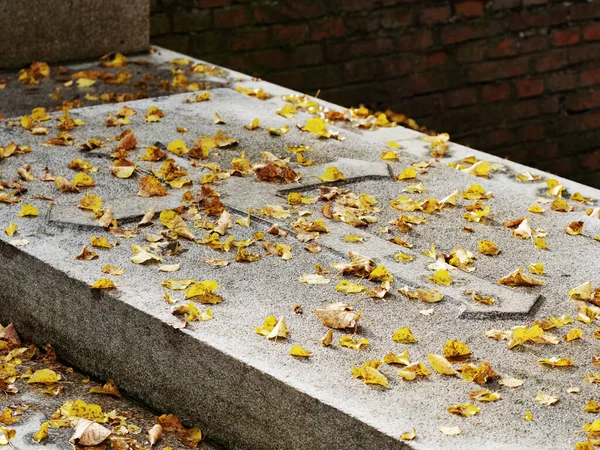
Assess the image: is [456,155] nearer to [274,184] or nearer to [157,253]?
[274,184]

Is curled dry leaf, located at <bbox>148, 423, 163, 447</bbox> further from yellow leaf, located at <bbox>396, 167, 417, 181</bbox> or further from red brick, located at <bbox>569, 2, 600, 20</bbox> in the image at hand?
red brick, located at <bbox>569, 2, 600, 20</bbox>

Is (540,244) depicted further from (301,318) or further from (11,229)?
(11,229)

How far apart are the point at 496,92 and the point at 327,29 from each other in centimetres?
103

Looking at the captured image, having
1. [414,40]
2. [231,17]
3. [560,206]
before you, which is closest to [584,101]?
[414,40]

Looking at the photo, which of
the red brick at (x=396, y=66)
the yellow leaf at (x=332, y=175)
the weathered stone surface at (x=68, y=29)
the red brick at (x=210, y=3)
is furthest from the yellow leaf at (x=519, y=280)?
the red brick at (x=396, y=66)

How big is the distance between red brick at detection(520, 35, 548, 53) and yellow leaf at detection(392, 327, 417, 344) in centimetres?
335

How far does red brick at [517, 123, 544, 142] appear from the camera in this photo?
4.89m

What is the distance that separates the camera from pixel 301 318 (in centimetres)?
181

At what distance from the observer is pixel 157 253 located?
6.73 feet

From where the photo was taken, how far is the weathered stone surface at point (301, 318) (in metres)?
1.57

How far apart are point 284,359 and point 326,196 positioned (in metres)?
0.79

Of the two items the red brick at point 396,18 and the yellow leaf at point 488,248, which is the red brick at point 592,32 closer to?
the red brick at point 396,18

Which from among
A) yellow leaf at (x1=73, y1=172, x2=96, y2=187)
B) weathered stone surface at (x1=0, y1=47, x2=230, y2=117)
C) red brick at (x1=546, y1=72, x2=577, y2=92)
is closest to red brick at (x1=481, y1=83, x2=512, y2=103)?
red brick at (x1=546, y1=72, x2=577, y2=92)

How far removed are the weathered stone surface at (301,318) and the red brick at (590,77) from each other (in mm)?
2563
